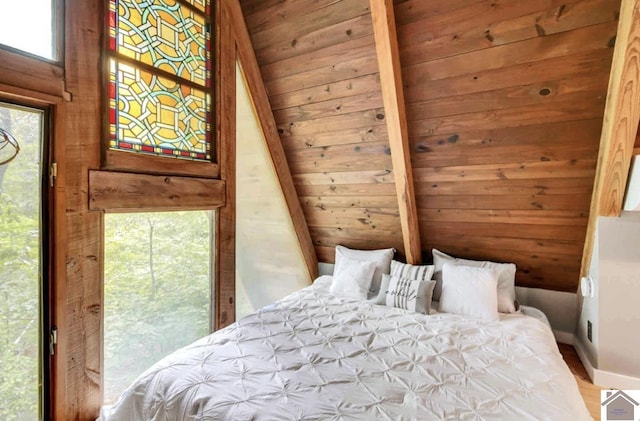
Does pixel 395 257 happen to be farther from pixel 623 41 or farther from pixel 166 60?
pixel 166 60

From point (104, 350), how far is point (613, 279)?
3310 mm

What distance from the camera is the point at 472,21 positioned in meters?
1.82

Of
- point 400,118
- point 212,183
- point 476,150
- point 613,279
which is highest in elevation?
point 400,118

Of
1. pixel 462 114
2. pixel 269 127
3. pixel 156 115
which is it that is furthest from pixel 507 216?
pixel 156 115

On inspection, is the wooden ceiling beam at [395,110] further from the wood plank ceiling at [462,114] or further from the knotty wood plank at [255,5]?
the knotty wood plank at [255,5]

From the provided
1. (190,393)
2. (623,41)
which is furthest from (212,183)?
(623,41)

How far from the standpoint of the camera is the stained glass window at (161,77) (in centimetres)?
184

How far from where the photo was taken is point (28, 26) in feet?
4.96

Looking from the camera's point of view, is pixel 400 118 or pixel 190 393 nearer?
pixel 190 393

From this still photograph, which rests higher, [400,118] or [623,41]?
[623,41]

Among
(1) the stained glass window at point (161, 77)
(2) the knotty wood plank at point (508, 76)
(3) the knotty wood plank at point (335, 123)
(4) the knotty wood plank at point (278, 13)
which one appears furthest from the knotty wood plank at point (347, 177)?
(4) the knotty wood plank at point (278, 13)

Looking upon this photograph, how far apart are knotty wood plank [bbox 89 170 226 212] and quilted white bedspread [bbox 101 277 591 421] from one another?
35.6 inches

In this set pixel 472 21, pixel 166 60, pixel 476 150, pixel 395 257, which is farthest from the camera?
pixel 395 257

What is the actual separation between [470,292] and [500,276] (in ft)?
1.28
